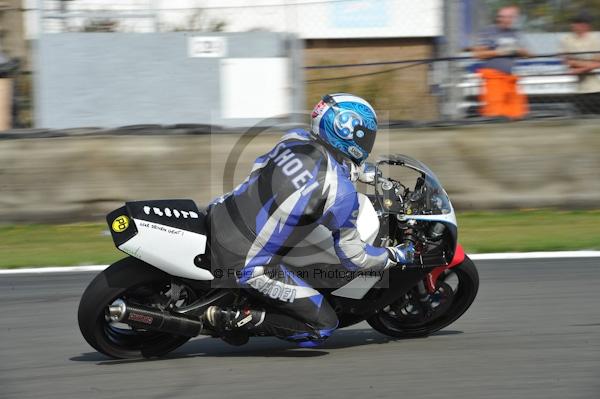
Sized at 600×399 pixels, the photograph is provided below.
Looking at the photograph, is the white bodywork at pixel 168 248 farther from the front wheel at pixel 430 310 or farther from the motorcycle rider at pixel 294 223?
the front wheel at pixel 430 310

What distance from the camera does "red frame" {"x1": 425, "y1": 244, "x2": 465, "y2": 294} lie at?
5.06 m

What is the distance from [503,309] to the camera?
5930mm

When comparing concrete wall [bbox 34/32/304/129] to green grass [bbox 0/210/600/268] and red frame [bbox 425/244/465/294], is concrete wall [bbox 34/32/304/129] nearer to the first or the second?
green grass [bbox 0/210/600/268]

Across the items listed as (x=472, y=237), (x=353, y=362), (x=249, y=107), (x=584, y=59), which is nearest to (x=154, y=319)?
(x=353, y=362)

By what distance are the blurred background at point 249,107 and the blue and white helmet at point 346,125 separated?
3.24m

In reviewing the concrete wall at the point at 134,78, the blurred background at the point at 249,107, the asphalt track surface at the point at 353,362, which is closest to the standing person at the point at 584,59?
the blurred background at the point at 249,107

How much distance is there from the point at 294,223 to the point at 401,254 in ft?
1.98

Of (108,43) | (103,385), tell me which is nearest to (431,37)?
(108,43)

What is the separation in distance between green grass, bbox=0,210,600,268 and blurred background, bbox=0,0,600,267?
30 mm

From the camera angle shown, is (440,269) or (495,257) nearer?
(440,269)

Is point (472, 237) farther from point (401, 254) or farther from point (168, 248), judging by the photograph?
point (168, 248)

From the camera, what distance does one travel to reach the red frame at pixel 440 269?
5059 millimetres

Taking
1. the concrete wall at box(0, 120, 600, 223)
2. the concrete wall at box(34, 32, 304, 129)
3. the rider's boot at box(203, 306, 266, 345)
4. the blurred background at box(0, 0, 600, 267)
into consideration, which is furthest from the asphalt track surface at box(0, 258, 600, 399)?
the concrete wall at box(34, 32, 304, 129)

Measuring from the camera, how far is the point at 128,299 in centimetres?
475
